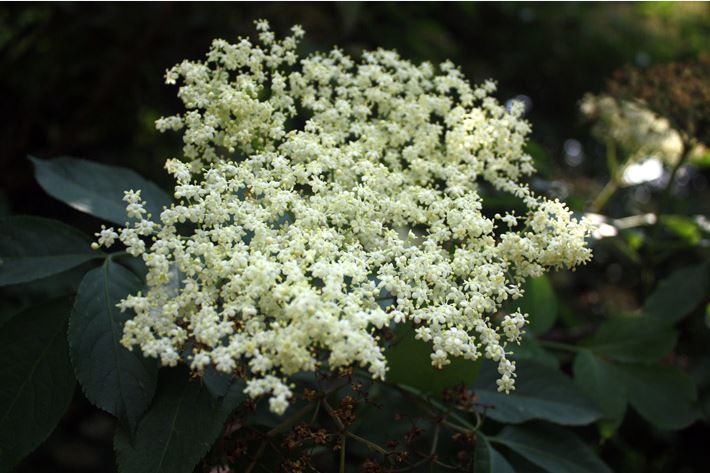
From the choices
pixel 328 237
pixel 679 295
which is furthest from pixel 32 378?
pixel 679 295

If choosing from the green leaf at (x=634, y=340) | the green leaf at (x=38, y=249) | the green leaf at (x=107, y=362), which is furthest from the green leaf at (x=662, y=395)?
the green leaf at (x=38, y=249)

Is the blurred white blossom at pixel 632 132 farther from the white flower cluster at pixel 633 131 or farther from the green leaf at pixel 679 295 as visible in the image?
the green leaf at pixel 679 295

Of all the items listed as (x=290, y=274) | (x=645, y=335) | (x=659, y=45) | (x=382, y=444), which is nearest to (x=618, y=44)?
(x=659, y=45)

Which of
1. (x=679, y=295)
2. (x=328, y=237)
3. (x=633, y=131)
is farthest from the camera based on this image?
(x=633, y=131)

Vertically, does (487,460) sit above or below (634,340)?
below

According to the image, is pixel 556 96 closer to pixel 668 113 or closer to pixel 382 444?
pixel 668 113

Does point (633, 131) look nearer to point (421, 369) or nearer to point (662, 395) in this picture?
point (662, 395)

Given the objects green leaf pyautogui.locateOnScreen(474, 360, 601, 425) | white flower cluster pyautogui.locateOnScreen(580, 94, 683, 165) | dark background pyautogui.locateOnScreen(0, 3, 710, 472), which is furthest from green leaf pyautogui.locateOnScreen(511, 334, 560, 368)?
white flower cluster pyautogui.locateOnScreen(580, 94, 683, 165)
